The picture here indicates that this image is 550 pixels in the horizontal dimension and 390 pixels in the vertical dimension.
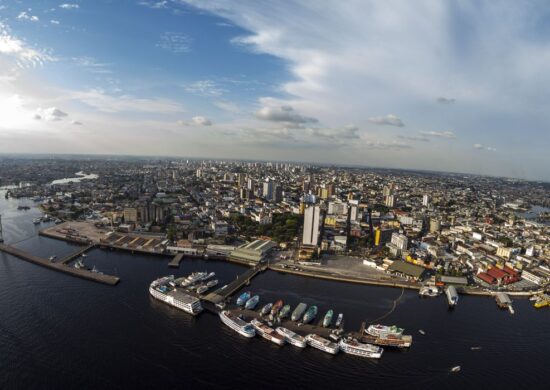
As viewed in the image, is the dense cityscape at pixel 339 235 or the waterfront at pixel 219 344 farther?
the dense cityscape at pixel 339 235

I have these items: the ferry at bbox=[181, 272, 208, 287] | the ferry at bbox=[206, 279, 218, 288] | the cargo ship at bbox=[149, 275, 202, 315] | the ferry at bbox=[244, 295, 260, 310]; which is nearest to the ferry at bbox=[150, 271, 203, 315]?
the cargo ship at bbox=[149, 275, 202, 315]

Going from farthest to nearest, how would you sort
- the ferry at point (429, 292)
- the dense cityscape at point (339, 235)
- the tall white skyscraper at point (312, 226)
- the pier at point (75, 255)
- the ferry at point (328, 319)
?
the tall white skyscraper at point (312, 226) → the dense cityscape at point (339, 235) → the pier at point (75, 255) → the ferry at point (429, 292) → the ferry at point (328, 319)

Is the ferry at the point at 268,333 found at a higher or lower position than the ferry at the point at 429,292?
lower

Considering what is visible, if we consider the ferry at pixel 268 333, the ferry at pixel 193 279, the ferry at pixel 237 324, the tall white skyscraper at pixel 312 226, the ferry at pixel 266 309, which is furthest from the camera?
the tall white skyscraper at pixel 312 226

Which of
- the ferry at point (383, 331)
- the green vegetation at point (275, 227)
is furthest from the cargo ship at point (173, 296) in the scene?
the green vegetation at point (275, 227)

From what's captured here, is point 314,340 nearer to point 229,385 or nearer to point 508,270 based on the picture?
point 229,385

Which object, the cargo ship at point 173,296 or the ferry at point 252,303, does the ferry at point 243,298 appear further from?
the cargo ship at point 173,296

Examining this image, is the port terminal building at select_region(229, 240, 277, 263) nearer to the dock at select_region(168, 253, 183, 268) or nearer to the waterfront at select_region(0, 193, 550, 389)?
the dock at select_region(168, 253, 183, 268)

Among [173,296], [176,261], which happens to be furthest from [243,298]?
[176,261]
